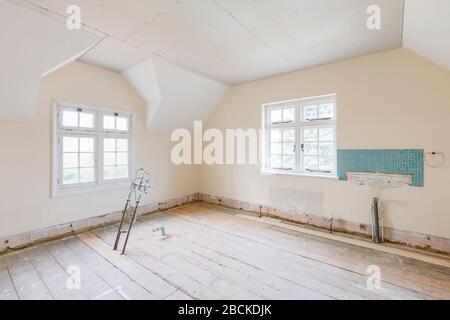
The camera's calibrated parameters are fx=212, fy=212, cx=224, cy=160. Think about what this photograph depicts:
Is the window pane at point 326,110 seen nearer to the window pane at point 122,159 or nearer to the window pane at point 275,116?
the window pane at point 275,116

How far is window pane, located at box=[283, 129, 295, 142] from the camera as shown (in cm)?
373

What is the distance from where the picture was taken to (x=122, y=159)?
12.3ft

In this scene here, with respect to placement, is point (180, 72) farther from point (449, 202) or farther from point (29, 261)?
point (449, 202)

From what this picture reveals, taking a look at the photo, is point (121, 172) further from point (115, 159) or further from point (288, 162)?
point (288, 162)

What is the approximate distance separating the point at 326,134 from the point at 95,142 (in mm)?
3691

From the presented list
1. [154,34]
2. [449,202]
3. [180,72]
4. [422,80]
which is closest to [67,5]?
[154,34]

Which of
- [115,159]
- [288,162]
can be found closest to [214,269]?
[288,162]

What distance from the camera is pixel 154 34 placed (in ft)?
7.98

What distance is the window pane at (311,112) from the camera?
138 inches

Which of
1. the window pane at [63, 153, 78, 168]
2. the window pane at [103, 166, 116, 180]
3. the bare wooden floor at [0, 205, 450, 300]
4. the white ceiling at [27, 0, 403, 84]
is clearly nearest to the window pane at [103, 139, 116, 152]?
the window pane at [103, 166, 116, 180]

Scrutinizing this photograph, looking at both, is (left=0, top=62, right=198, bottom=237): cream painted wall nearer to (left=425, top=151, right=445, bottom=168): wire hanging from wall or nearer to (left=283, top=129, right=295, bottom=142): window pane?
(left=283, top=129, right=295, bottom=142): window pane

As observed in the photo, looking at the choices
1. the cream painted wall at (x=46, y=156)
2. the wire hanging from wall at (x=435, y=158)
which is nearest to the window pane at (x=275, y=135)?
the wire hanging from wall at (x=435, y=158)

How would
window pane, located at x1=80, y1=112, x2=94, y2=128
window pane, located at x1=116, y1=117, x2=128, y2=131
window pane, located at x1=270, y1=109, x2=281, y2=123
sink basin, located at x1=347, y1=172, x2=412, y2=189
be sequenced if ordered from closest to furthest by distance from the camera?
sink basin, located at x1=347, y1=172, x2=412, y2=189 → window pane, located at x1=80, y1=112, x2=94, y2=128 → window pane, located at x1=116, y1=117, x2=128, y2=131 → window pane, located at x1=270, y1=109, x2=281, y2=123

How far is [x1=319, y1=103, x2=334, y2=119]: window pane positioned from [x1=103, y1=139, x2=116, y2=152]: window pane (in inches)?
137
